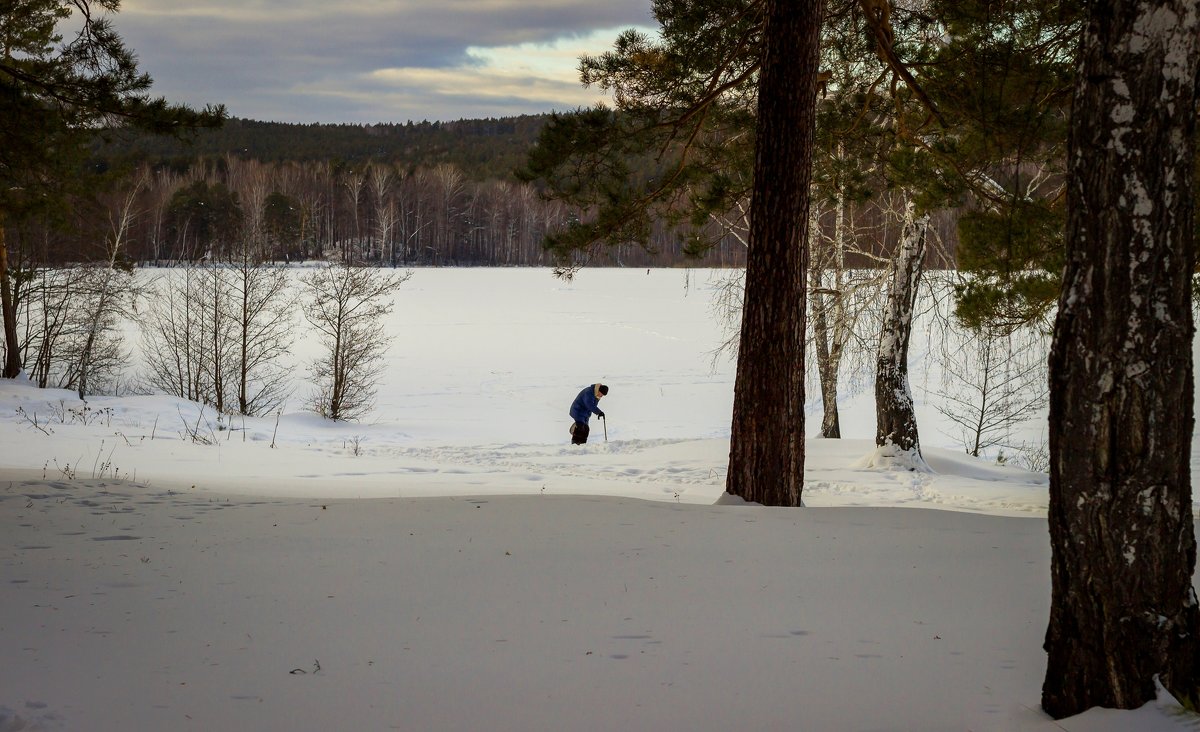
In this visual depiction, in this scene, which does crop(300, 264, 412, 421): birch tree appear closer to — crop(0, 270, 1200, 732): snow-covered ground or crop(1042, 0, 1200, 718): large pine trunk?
crop(0, 270, 1200, 732): snow-covered ground

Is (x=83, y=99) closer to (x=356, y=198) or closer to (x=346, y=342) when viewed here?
(x=346, y=342)

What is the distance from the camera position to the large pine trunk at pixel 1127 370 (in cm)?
276

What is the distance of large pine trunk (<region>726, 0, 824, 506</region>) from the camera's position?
6922mm

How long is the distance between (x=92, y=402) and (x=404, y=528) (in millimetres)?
15309

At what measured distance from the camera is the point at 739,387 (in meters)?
7.26

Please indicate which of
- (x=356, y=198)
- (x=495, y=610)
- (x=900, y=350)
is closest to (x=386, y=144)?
(x=356, y=198)

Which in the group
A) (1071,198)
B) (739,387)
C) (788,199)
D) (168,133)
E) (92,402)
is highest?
(168,133)

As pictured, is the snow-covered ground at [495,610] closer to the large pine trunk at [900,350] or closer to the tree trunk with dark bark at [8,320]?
the large pine trunk at [900,350]

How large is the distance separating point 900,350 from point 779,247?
22.2 feet

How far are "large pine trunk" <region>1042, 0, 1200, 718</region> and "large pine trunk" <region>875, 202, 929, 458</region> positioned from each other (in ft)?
33.2

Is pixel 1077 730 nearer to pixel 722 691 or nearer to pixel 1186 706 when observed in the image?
pixel 1186 706

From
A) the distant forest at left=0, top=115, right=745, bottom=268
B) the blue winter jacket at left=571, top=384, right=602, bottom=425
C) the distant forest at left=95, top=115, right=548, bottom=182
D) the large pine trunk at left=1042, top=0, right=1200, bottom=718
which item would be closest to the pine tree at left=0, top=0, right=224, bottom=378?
the large pine trunk at left=1042, top=0, right=1200, bottom=718

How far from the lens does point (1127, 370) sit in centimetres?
278

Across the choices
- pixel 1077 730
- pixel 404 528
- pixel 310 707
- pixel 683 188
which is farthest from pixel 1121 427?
pixel 683 188
